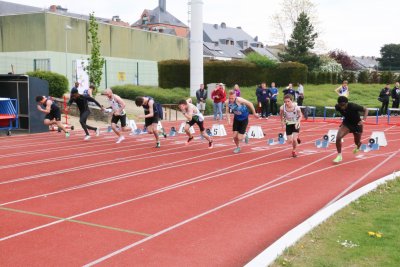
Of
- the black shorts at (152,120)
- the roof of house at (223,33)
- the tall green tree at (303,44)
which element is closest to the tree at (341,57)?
the tall green tree at (303,44)

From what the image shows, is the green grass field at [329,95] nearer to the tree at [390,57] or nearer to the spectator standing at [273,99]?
the spectator standing at [273,99]

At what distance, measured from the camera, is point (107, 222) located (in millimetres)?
6836

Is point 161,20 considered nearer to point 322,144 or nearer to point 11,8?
point 11,8

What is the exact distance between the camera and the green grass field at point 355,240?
16.7 feet

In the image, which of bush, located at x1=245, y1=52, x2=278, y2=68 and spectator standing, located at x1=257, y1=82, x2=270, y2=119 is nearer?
spectator standing, located at x1=257, y1=82, x2=270, y2=119

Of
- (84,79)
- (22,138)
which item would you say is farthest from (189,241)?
(84,79)

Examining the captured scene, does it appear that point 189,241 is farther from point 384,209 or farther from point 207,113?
point 207,113

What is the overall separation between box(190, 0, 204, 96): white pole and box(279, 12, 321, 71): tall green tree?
32659 mm

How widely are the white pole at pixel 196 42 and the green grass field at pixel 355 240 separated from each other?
26.7 metres

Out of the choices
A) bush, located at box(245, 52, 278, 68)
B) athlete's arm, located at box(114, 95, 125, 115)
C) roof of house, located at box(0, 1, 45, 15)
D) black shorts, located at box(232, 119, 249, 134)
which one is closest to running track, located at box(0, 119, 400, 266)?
black shorts, located at box(232, 119, 249, 134)

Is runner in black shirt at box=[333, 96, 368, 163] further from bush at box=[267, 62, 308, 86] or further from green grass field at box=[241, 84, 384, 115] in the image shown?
bush at box=[267, 62, 308, 86]

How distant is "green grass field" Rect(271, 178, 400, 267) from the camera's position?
16.7 feet

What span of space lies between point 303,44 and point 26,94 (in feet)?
159

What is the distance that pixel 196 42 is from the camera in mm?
33469
